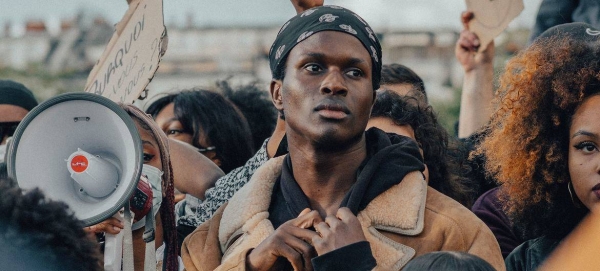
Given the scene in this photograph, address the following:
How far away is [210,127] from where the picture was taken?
5.34 metres

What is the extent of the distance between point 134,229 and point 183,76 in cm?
3218

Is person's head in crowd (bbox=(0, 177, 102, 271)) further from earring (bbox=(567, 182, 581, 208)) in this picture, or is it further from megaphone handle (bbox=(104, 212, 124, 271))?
earring (bbox=(567, 182, 581, 208))

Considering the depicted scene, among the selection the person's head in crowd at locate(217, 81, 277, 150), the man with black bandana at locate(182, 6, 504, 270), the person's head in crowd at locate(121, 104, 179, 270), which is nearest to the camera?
the man with black bandana at locate(182, 6, 504, 270)

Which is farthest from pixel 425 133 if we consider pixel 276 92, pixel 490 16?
pixel 276 92

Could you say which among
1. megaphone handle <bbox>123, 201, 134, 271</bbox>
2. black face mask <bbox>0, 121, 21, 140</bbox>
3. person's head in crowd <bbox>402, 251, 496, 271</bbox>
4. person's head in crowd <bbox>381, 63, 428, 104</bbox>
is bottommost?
black face mask <bbox>0, 121, 21, 140</bbox>

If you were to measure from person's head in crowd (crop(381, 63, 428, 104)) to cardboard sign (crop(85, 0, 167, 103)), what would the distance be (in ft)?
3.13

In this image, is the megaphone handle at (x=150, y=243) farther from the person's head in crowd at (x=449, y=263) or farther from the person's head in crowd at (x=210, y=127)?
the person's head in crowd at (x=210, y=127)

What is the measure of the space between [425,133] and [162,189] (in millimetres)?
1128

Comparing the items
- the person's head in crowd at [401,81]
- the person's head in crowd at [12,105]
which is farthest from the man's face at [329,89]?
the person's head in crowd at [12,105]

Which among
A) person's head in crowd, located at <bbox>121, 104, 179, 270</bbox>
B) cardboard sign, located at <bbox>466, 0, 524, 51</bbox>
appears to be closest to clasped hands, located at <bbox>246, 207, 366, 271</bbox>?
person's head in crowd, located at <bbox>121, 104, 179, 270</bbox>

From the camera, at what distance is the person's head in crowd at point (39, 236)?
7.55ft

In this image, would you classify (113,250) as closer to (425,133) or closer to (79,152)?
(79,152)

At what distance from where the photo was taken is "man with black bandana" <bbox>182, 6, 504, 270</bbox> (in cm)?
316

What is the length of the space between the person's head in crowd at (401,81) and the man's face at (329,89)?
4.07ft
